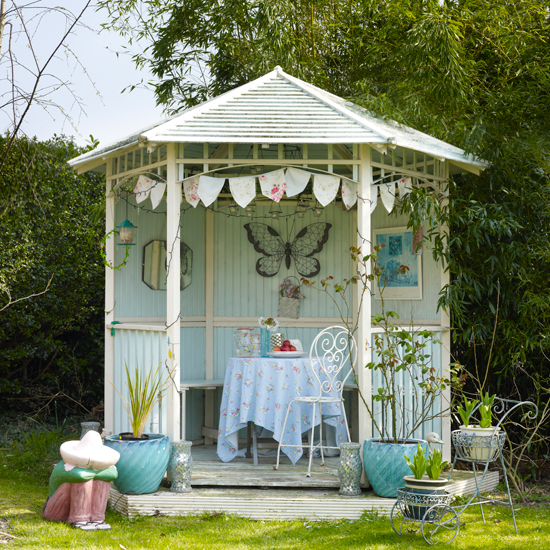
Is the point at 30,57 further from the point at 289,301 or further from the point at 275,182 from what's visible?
the point at 289,301

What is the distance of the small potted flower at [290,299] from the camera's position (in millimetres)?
7156

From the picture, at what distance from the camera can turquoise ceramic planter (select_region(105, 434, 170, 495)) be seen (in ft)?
15.7

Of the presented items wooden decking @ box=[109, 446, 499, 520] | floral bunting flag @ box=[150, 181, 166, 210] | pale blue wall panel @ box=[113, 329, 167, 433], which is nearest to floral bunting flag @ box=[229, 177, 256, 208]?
floral bunting flag @ box=[150, 181, 166, 210]

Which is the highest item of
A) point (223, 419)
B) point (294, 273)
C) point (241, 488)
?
point (294, 273)

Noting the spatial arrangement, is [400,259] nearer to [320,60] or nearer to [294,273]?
[294,273]

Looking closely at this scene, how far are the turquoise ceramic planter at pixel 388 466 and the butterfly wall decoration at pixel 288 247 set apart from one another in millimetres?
2667

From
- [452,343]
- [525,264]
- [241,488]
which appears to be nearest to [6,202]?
[241,488]

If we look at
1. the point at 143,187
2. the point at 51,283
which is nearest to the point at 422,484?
the point at 143,187

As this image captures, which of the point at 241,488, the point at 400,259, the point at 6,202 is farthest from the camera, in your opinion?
the point at 6,202

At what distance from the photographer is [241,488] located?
16.8 feet

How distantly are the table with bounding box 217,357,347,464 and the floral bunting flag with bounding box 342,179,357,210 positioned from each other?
56.9 inches

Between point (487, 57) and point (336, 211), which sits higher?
point (487, 57)

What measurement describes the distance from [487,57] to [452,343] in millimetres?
2815

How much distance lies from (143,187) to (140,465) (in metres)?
2.21
